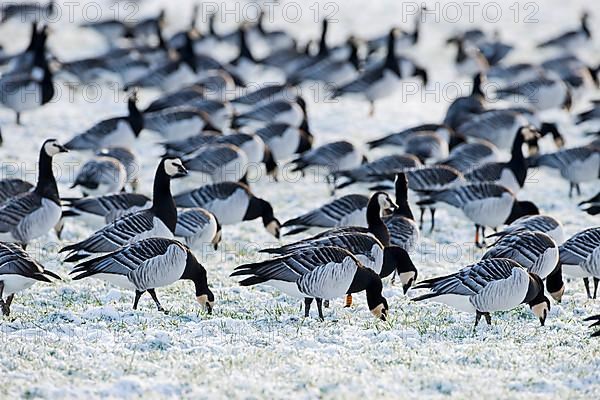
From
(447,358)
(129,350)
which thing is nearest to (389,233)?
(447,358)

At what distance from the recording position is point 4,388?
7551mm

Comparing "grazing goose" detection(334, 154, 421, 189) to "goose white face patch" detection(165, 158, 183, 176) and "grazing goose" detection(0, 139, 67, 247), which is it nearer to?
"goose white face patch" detection(165, 158, 183, 176)

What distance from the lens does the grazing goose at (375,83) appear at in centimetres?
2388

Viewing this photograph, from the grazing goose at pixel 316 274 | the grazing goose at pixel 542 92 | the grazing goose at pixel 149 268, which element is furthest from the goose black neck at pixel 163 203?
the grazing goose at pixel 542 92

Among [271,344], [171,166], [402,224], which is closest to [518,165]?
[402,224]

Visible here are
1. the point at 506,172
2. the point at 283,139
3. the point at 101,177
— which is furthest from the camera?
the point at 283,139

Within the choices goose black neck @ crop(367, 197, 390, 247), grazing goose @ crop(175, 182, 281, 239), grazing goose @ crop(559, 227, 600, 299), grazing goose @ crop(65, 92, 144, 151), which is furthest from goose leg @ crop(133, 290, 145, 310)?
grazing goose @ crop(65, 92, 144, 151)

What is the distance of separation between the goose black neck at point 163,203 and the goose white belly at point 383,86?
40.5ft

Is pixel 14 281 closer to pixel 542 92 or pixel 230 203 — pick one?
pixel 230 203

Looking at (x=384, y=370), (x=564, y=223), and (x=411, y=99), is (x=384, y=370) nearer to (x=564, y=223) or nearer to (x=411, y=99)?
(x=564, y=223)

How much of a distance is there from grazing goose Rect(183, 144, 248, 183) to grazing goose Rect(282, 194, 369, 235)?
3.32 meters

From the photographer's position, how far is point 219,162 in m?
16.7

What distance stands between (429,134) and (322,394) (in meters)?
11.7

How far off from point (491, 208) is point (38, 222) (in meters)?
6.35
